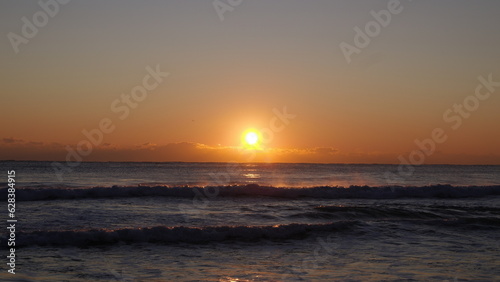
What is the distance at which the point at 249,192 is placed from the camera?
3459 centimetres

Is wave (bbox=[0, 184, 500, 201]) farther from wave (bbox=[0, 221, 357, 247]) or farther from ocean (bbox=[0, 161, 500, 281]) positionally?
wave (bbox=[0, 221, 357, 247])

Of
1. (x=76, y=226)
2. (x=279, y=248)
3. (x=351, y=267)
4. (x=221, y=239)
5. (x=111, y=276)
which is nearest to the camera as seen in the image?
(x=111, y=276)

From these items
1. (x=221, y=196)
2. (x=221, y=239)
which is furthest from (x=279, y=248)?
(x=221, y=196)

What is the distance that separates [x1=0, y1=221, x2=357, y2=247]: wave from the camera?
1598 cm

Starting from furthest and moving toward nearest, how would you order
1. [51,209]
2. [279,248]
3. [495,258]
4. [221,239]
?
[51,209] < [221,239] < [279,248] < [495,258]

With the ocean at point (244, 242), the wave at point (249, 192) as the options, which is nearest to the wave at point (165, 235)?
the ocean at point (244, 242)

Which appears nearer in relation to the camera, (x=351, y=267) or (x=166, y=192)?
(x=351, y=267)

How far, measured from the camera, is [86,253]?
1470 centimetres

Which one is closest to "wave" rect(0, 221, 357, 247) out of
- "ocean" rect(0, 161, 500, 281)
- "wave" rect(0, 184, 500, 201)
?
"ocean" rect(0, 161, 500, 281)

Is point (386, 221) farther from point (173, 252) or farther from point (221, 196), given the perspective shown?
point (221, 196)

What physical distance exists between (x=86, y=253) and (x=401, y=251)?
405 inches

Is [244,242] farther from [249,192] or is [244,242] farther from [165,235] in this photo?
→ [249,192]

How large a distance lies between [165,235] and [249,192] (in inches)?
688

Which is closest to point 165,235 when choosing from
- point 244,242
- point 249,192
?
point 244,242
